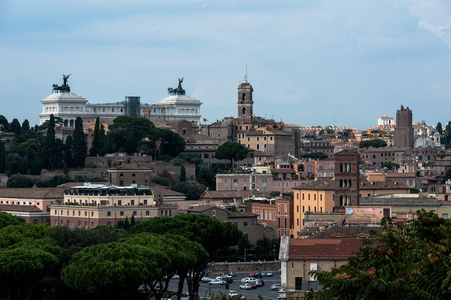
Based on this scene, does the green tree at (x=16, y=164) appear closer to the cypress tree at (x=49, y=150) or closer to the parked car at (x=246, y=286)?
the cypress tree at (x=49, y=150)

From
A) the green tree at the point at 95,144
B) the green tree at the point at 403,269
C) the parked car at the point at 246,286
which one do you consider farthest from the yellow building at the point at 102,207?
the green tree at the point at 403,269

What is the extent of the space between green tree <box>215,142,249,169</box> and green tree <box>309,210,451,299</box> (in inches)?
4497

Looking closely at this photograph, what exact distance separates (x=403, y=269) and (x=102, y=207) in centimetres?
7042

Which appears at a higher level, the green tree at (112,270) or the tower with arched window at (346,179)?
the tower with arched window at (346,179)

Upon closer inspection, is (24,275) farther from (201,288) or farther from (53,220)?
(53,220)

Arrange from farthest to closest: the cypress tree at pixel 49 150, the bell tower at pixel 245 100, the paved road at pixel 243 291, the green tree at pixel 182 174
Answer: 1. the bell tower at pixel 245 100
2. the cypress tree at pixel 49 150
3. the green tree at pixel 182 174
4. the paved road at pixel 243 291

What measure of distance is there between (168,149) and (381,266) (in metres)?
117

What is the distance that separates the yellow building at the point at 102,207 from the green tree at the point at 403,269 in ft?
217

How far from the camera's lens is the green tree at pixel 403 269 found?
88.5 ft

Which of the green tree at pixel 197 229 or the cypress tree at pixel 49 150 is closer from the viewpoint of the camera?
the green tree at pixel 197 229

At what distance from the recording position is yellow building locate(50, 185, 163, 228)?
9756 cm

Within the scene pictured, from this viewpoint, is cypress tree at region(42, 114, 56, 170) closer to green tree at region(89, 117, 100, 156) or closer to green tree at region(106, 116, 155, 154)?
green tree at region(89, 117, 100, 156)

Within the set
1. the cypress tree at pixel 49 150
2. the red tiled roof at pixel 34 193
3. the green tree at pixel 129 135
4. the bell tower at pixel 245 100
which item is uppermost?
the bell tower at pixel 245 100

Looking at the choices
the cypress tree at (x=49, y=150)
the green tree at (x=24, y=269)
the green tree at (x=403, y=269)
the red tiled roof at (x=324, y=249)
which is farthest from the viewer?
the cypress tree at (x=49, y=150)
